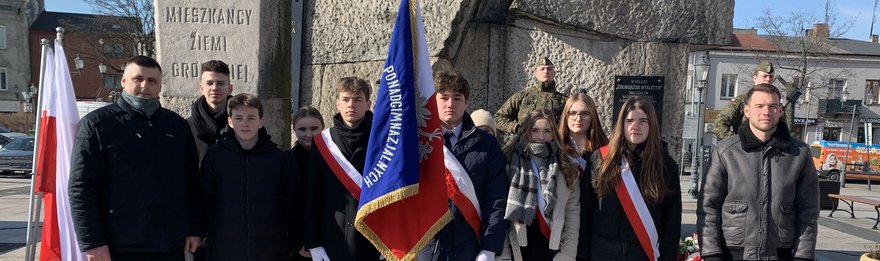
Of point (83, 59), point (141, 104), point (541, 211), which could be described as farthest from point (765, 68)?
point (83, 59)

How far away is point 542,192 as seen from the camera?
3250 millimetres

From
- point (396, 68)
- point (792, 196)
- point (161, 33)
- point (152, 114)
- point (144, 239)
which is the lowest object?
point (144, 239)

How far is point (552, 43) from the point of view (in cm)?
526

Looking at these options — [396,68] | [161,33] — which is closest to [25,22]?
[161,33]

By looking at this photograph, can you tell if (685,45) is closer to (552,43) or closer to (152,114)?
(552,43)

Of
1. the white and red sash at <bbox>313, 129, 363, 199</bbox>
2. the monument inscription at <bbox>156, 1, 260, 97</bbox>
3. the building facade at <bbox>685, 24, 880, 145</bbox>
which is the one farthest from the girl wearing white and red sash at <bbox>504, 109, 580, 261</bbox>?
the building facade at <bbox>685, 24, 880, 145</bbox>

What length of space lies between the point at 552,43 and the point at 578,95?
1.87 metres

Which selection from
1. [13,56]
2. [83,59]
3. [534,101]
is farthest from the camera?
[13,56]

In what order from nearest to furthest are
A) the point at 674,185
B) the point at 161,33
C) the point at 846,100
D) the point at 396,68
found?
the point at 396,68
the point at 674,185
the point at 161,33
the point at 846,100

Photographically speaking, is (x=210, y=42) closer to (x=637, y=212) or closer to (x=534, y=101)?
(x=534, y=101)

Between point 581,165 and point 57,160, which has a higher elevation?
point 581,165

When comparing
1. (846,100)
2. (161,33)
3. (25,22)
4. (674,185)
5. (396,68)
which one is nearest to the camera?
(396,68)

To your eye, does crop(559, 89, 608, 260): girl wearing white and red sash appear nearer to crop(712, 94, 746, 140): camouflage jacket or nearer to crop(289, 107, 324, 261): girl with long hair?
crop(289, 107, 324, 261): girl with long hair

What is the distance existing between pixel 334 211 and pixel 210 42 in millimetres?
2635
